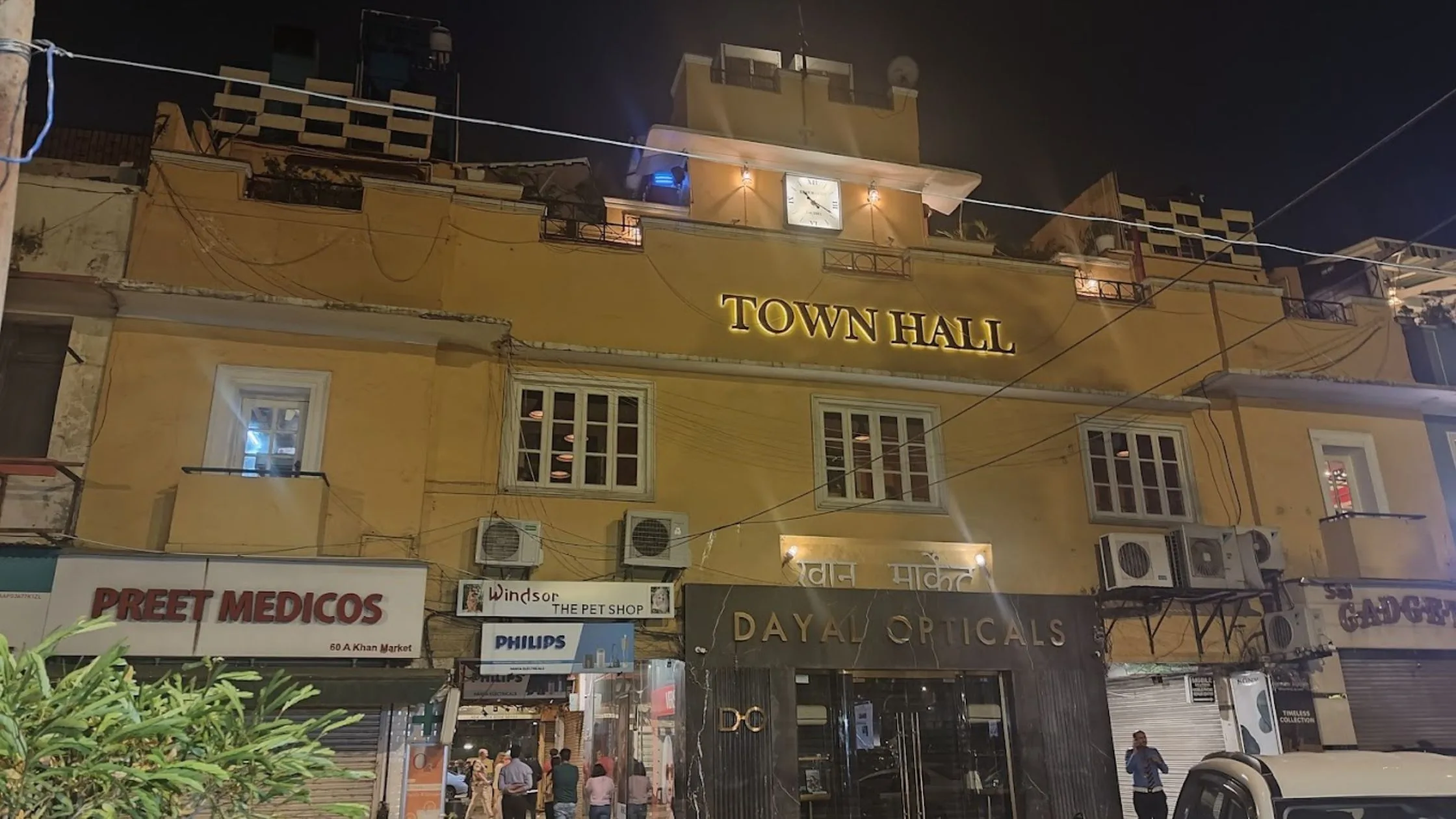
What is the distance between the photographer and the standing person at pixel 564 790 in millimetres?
12938

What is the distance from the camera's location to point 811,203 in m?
15.2

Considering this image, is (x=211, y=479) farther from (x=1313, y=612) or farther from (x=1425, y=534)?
(x=1425, y=534)

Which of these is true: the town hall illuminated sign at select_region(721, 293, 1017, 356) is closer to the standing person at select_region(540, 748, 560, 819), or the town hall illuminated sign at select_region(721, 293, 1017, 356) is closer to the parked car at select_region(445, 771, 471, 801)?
the standing person at select_region(540, 748, 560, 819)

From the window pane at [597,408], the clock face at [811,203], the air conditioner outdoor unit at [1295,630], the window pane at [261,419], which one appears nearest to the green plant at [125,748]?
the window pane at [261,419]

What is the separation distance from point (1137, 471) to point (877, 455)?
4259 mm

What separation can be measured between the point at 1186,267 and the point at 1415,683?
7456mm

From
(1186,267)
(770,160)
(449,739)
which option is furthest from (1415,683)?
(449,739)

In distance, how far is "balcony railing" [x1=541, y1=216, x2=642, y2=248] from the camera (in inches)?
527

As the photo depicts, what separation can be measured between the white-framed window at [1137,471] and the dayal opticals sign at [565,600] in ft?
22.3

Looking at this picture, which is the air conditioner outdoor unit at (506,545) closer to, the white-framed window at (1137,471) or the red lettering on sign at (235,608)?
the red lettering on sign at (235,608)

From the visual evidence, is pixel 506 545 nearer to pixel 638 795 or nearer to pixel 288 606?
pixel 288 606

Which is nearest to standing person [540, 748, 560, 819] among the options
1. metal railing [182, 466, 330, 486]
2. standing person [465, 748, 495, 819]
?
standing person [465, 748, 495, 819]

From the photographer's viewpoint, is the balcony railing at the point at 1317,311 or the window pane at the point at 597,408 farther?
the balcony railing at the point at 1317,311

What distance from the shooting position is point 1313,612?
1332 centimetres
